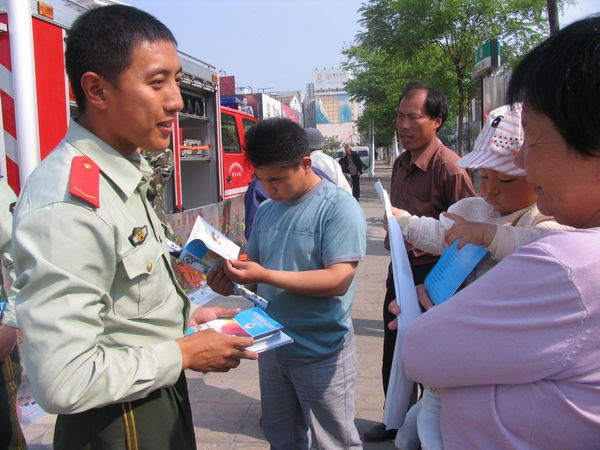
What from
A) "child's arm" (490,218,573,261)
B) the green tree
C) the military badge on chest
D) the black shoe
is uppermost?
the green tree

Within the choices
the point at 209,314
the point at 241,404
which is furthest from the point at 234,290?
the point at 241,404

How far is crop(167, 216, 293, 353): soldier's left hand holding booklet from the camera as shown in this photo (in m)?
1.52

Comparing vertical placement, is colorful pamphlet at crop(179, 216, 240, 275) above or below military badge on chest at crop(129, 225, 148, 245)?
below

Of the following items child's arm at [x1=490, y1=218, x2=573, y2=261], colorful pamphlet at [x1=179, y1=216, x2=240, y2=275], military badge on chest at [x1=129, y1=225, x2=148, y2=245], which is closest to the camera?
military badge on chest at [x1=129, y1=225, x2=148, y2=245]

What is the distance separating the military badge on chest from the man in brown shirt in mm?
1671

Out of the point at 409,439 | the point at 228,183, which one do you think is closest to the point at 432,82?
the point at 228,183

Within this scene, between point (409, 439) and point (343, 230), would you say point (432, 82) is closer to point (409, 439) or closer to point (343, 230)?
point (343, 230)

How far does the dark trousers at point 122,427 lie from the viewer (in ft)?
4.25

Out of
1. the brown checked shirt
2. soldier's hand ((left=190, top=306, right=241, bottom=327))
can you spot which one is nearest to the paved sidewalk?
the brown checked shirt

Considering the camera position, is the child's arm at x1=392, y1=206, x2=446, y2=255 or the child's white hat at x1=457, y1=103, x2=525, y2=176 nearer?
the child's white hat at x1=457, y1=103, x2=525, y2=176

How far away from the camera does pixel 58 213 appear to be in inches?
41.9

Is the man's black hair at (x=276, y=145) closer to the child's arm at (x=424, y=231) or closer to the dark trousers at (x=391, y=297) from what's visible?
the child's arm at (x=424, y=231)

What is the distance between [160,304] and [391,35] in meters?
9.96

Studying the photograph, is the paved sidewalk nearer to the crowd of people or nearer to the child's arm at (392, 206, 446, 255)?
the crowd of people
